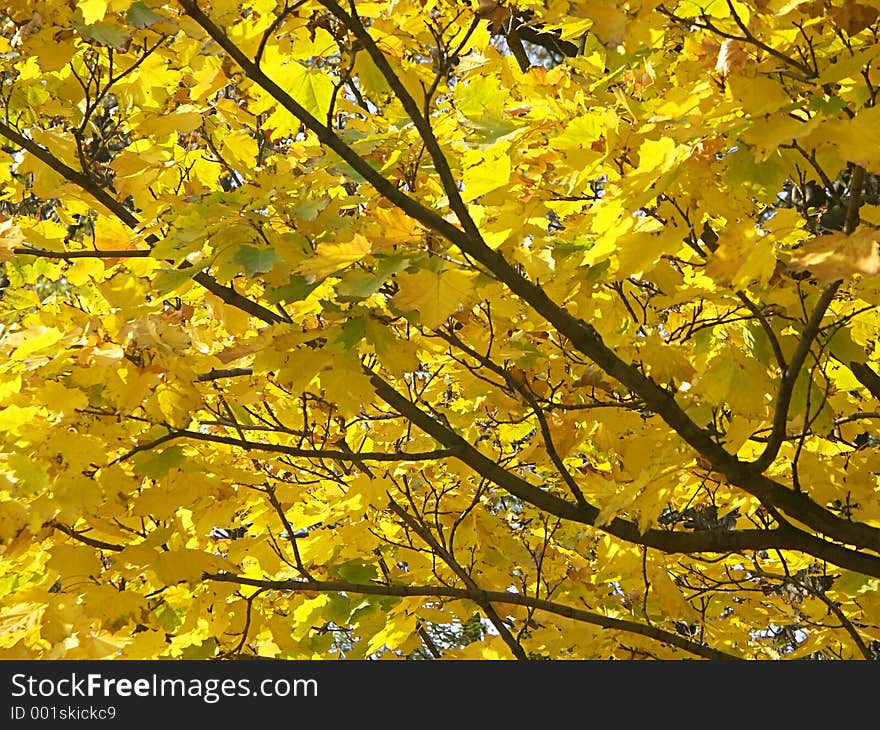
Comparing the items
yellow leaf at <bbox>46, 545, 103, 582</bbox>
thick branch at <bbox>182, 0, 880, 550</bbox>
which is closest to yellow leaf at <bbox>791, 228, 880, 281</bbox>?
thick branch at <bbox>182, 0, 880, 550</bbox>

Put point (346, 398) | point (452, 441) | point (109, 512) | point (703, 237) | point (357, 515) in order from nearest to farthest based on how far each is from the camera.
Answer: point (346, 398), point (109, 512), point (452, 441), point (703, 237), point (357, 515)

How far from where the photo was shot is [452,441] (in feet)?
7.86

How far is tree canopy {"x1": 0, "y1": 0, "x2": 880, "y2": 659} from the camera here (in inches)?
72.3

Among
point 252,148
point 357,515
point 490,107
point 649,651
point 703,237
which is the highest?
point 252,148

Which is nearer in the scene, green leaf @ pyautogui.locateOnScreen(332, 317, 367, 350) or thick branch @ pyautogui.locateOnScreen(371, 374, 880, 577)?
green leaf @ pyautogui.locateOnScreen(332, 317, 367, 350)

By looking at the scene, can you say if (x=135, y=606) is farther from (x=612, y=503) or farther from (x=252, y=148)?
(x=252, y=148)

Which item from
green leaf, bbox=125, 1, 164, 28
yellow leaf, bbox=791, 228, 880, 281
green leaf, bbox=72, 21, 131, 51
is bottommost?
yellow leaf, bbox=791, 228, 880, 281

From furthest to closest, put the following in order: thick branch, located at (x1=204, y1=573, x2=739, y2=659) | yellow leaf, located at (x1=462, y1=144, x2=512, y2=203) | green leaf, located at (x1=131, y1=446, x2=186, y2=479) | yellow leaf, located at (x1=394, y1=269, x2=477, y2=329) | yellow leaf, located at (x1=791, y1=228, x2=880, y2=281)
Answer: thick branch, located at (x1=204, y1=573, x2=739, y2=659)
green leaf, located at (x1=131, y1=446, x2=186, y2=479)
yellow leaf, located at (x1=462, y1=144, x2=512, y2=203)
yellow leaf, located at (x1=394, y1=269, x2=477, y2=329)
yellow leaf, located at (x1=791, y1=228, x2=880, y2=281)

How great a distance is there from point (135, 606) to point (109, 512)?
24 centimetres

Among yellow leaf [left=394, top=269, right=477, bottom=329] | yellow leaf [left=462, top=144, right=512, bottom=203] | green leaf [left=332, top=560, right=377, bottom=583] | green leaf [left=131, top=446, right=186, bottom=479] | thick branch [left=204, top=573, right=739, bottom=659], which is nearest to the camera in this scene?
yellow leaf [left=394, top=269, right=477, bottom=329]

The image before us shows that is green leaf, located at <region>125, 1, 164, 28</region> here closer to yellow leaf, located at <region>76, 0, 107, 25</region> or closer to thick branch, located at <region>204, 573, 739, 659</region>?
yellow leaf, located at <region>76, 0, 107, 25</region>

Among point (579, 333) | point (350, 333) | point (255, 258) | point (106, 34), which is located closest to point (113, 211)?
Result: point (106, 34)

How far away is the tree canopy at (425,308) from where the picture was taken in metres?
1.84

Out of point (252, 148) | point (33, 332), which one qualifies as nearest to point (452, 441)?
point (33, 332)
